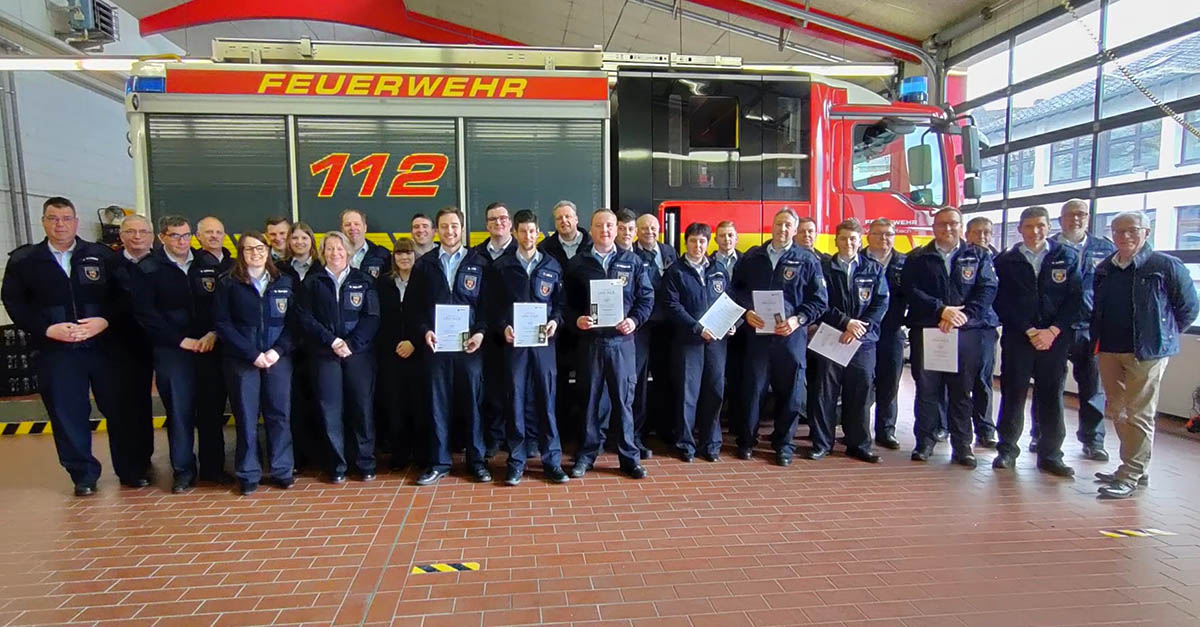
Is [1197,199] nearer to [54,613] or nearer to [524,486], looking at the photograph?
[524,486]

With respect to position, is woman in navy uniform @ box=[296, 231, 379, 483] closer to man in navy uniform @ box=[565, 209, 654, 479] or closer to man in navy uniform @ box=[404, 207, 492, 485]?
man in navy uniform @ box=[404, 207, 492, 485]

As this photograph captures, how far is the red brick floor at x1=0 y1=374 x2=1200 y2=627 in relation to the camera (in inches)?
112

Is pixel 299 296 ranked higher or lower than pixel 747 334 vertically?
higher

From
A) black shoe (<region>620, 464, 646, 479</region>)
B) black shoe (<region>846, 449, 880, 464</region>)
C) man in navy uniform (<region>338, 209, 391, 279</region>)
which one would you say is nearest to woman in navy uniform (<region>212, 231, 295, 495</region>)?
man in navy uniform (<region>338, 209, 391, 279</region>)

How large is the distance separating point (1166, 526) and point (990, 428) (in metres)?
1.54

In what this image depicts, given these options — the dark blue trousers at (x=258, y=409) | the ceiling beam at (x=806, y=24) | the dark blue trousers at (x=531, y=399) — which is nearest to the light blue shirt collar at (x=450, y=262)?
the dark blue trousers at (x=531, y=399)

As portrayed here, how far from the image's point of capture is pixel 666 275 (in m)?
4.65

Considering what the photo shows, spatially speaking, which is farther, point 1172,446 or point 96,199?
point 96,199

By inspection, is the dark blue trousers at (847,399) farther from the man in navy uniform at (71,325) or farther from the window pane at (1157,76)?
the man in navy uniform at (71,325)

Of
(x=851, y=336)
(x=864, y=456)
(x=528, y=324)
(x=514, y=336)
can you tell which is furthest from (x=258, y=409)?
(x=864, y=456)

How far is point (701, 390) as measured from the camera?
482cm

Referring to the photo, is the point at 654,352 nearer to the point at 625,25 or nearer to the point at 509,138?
the point at 509,138

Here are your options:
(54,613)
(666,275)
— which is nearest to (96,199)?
(54,613)

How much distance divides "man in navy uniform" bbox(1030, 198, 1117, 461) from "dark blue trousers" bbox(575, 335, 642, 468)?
3079 mm
